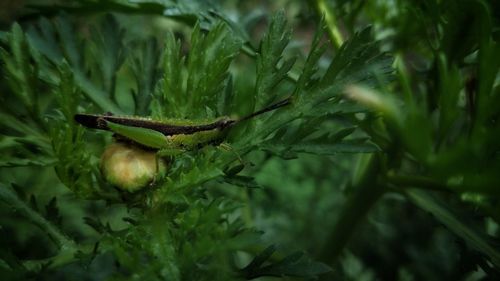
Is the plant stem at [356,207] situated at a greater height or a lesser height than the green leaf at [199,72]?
lesser

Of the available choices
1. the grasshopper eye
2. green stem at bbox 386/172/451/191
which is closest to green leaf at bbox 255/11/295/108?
the grasshopper eye

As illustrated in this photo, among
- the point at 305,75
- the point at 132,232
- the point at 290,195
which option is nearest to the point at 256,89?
the point at 305,75

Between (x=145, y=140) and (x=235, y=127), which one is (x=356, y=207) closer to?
(x=235, y=127)

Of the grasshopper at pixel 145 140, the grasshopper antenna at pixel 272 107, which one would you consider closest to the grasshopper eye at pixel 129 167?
the grasshopper at pixel 145 140

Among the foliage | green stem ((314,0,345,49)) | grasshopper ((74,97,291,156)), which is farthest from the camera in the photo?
green stem ((314,0,345,49))

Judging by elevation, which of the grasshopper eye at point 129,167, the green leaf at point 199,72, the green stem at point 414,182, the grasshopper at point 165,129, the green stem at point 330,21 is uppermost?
the green stem at point 330,21

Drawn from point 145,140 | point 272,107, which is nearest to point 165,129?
point 145,140

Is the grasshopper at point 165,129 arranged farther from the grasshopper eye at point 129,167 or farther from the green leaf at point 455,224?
the green leaf at point 455,224

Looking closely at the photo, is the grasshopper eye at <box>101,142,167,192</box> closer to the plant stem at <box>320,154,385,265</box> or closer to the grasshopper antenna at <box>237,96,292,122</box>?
the grasshopper antenna at <box>237,96,292,122</box>
